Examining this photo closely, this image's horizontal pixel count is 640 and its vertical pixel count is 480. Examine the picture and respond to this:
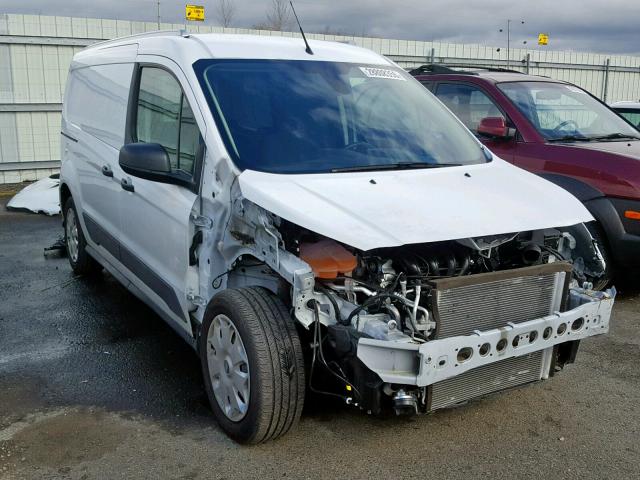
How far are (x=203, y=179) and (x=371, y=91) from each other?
133cm

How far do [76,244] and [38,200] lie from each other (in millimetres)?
4114

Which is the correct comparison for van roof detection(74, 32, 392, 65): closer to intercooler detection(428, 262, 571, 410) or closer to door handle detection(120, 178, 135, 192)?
door handle detection(120, 178, 135, 192)

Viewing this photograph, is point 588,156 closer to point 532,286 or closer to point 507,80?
point 507,80

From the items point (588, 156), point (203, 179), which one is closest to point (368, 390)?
point (203, 179)

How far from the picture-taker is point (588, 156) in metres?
5.59

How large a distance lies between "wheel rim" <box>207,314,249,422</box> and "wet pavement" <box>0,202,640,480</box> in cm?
20

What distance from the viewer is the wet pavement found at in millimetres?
3189

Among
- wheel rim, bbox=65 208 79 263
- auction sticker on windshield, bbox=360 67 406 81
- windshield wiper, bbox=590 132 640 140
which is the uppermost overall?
auction sticker on windshield, bbox=360 67 406 81

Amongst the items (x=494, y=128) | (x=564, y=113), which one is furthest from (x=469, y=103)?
(x=564, y=113)

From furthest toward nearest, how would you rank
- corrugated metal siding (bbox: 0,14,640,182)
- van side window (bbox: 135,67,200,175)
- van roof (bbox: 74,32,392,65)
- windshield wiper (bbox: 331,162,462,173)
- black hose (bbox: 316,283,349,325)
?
corrugated metal siding (bbox: 0,14,640,182) < van roof (bbox: 74,32,392,65) < van side window (bbox: 135,67,200,175) < windshield wiper (bbox: 331,162,462,173) < black hose (bbox: 316,283,349,325)

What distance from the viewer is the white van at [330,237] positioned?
2996 mm

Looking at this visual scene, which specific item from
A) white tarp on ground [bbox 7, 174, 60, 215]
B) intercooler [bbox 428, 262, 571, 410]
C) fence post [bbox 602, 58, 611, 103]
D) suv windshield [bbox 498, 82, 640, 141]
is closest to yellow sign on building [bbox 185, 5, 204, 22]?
white tarp on ground [bbox 7, 174, 60, 215]

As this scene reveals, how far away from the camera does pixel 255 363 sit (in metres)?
3.06

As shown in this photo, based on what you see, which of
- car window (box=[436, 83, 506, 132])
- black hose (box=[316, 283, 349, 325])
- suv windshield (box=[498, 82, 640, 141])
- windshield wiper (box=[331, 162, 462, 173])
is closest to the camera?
black hose (box=[316, 283, 349, 325])
